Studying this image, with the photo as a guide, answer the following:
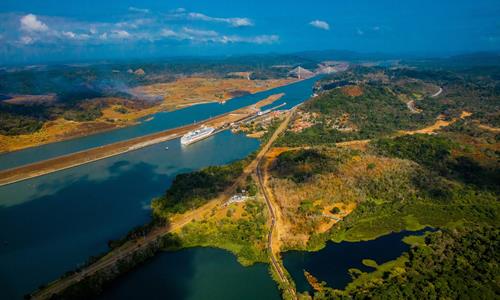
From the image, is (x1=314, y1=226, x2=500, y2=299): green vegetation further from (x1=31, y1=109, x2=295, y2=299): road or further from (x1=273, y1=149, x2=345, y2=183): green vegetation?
(x1=273, y1=149, x2=345, y2=183): green vegetation

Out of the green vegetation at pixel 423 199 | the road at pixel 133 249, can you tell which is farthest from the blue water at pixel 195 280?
the green vegetation at pixel 423 199

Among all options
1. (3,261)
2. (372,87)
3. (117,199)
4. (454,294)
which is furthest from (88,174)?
(372,87)

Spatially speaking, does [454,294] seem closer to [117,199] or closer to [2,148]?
[117,199]

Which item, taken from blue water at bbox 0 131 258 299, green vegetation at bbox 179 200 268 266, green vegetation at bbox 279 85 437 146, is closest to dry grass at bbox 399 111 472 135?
green vegetation at bbox 279 85 437 146

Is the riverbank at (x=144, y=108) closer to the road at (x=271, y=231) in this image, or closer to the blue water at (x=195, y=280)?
the road at (x=271, y=231)

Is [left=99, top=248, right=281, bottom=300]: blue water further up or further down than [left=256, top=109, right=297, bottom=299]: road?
further down

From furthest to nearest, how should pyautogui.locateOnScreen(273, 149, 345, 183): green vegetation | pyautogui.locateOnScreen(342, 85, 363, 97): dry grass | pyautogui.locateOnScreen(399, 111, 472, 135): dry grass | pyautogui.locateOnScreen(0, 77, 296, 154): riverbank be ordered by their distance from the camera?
1. pyautogui.locateOnScreen(342, 85, 363, 97): dry grass
2. pyautogui.locateOnScreen(399, 111, 472, 135): dry grass
3. pyautogui.locateOnScreen(0, 77, 296, 154): riverbank
4. pyautogui.locateOnScreen(273, 149, 345, 183): green vegetation

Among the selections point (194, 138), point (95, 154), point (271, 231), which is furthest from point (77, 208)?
point (194, 138)
